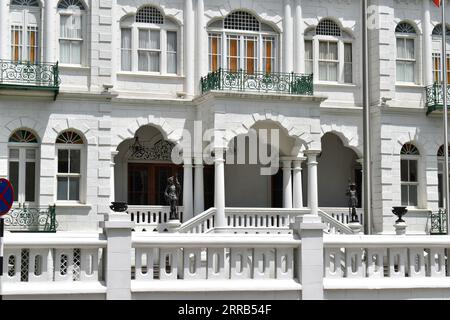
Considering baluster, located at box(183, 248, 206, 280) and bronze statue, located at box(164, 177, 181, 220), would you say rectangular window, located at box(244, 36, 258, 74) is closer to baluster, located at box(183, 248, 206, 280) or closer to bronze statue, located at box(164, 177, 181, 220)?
bronze statue, located at box(164, 177, 181, 220)

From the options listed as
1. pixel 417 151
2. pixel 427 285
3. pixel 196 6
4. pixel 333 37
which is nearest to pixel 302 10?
pixel 333 37

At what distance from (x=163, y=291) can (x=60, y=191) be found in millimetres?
15804

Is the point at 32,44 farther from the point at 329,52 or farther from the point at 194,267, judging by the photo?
the point at 194,267

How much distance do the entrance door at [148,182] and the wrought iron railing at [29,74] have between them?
4926 millimetres

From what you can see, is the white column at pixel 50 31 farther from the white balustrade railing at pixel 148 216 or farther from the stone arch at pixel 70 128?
the white balustrade railing at pixel 148 216

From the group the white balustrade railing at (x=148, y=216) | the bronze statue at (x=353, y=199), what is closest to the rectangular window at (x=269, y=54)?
the bronze statue at (x=353, y=199)

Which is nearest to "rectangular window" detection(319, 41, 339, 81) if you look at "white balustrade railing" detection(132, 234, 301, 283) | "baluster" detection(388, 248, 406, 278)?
"baluster" detection(388, 248, 406, 278)

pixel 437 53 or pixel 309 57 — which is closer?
pixel 309 57

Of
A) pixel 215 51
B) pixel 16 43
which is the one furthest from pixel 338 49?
pixel 16 43

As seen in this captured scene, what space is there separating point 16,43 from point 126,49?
11.7ft

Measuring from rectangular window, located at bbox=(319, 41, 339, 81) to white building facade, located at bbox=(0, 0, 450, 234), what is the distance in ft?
0.13

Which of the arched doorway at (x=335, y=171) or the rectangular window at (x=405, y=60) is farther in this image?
the arched doorway at (x=335, y=171)

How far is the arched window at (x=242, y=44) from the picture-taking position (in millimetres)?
30000

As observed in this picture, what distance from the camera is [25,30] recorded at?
1088 inches
